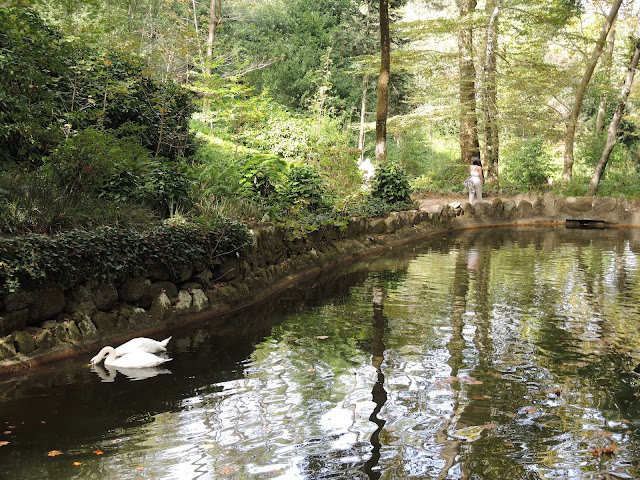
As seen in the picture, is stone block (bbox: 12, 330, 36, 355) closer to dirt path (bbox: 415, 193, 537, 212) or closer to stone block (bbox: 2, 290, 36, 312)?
stone block (bbox: 2, 290, 36, 312)

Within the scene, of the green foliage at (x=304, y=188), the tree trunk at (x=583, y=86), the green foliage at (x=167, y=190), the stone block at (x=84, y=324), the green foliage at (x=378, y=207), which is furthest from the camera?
the tree trunk at (x=583, y=86)

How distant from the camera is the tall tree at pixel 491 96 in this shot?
22.1 metres

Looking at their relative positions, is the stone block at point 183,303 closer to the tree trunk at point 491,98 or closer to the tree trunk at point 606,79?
the tree trunk at point 491,98

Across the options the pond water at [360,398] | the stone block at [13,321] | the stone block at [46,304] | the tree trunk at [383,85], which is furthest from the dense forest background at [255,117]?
the pond water at [360,398]

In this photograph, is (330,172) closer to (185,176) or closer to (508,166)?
(185,176)

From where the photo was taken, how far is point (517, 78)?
875 inches

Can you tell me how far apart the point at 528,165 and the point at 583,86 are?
337 centimetres

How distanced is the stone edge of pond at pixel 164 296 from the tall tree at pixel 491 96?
935 cm

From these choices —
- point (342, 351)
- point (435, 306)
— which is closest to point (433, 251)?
point (435, 306)

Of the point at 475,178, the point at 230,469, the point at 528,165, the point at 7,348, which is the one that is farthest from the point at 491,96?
the point at 230,469

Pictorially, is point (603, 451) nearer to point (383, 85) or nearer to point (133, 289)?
point (133, 289)

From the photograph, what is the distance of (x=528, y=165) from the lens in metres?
24.5

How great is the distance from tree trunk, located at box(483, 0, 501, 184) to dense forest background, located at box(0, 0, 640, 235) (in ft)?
0.28

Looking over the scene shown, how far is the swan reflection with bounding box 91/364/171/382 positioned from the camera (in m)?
6.44
